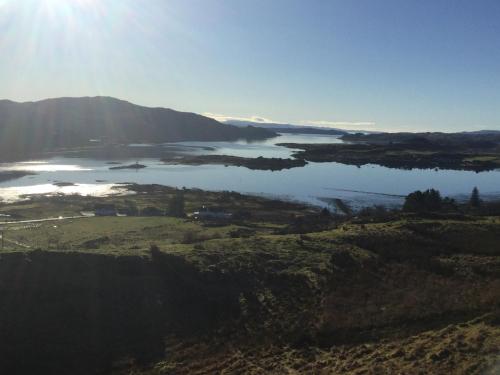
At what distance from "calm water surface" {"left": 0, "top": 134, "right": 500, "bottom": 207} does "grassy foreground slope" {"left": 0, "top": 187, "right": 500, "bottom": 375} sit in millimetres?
50456

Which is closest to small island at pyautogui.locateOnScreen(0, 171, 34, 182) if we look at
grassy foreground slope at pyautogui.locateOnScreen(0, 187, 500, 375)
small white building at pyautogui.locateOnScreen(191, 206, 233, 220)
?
small white building at pyautogui.locateOnScreen(191, 206, 233, 220)

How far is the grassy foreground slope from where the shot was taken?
54.9 feet

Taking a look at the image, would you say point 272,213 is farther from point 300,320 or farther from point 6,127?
point 6,127

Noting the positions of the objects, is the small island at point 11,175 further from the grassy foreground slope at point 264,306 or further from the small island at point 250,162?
the grassy foreground slope at point 264,306

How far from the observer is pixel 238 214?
62531 millimetres

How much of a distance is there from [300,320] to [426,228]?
1710 cm

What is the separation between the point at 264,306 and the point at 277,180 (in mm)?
87205

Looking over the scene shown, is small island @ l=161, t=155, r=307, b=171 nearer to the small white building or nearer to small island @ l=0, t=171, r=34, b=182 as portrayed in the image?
small island @ l=0, t=171, r=34, b=182

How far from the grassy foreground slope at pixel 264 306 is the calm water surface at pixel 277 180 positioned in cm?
5046

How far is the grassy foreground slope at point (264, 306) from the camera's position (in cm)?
1673

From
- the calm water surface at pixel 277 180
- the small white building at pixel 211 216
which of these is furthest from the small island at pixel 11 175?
the small white building at pixel 211 216

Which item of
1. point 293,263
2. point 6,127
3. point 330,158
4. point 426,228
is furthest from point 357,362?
point 6,127

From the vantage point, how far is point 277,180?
109375 mm

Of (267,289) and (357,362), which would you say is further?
(267,289)
